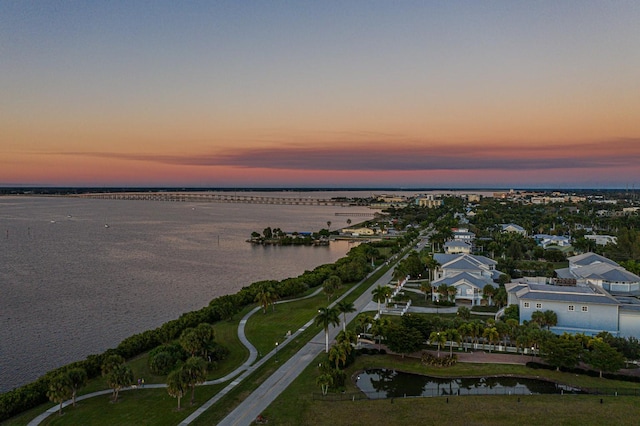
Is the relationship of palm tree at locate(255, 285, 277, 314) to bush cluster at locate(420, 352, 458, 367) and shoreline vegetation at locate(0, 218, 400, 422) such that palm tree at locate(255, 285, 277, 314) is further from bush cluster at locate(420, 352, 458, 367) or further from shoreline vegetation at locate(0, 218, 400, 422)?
bush cluster at locate(420, 352, 458, 367)

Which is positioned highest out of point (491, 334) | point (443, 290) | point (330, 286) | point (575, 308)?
point (575, 308)

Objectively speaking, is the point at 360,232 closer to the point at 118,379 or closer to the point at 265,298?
the point at 265,298

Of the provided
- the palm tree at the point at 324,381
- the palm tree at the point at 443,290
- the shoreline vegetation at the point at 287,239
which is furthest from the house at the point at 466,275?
the shoreline vegetation at the point at 287,239

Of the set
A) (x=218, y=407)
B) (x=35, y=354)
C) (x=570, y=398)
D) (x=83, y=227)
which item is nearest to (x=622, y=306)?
(x=570, y=398)

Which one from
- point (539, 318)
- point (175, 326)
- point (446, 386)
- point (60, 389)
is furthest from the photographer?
point (175, 326)

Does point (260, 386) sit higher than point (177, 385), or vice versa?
point (177, 385)

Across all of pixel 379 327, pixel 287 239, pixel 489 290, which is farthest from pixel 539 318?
pixel 287 239

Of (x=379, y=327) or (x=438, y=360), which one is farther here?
(x=379, y=327)
